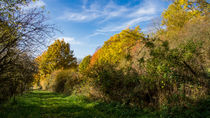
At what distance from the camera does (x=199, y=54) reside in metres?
4.19

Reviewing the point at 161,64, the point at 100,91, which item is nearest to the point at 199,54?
the point at 161,64

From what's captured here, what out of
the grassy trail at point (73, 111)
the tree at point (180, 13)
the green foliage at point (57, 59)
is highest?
the tree at point (180, 13)

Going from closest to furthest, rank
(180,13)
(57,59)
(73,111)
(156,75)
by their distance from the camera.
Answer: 1. (156,75)
2. (73,111)
3. (180,13)
4. (57,59)

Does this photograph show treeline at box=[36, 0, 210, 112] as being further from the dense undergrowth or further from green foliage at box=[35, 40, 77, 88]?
green foliage at box=[35, 40, 77, 88]

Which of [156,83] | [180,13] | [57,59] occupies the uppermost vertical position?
[180,13]

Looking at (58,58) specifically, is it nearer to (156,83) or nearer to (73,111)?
(73,111)

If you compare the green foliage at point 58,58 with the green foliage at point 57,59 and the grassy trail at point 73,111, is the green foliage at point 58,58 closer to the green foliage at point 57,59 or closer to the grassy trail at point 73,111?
the green foliage at point 57,59

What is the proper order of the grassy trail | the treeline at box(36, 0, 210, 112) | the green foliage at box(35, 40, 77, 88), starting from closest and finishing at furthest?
the treeline at box(36, 0, 210, 112) → the grassy trail → the green foliage at box(35, 40, 77, 88)

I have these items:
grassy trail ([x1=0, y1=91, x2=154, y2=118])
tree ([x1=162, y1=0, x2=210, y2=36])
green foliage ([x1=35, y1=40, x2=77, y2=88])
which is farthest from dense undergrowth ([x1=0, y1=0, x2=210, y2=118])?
green foliage ([x1=35, y1=40, x2=77, y2=88])

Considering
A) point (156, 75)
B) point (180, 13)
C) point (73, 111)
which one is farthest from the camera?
point (180, 13)

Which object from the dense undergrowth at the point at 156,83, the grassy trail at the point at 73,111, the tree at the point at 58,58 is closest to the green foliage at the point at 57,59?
the tree at the point at 58,58

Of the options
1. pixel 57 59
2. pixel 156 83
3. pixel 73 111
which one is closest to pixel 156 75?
pixel 156 83

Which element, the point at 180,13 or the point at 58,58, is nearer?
the point at 180,13

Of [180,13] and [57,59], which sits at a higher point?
[180,13]
